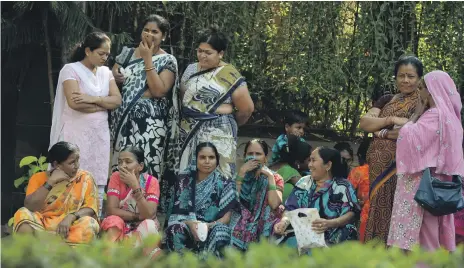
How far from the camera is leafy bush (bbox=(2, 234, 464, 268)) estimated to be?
3047 mm

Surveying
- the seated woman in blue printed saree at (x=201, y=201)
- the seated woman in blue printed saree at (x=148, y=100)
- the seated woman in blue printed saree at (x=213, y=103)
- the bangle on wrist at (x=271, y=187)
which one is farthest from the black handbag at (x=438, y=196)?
the seated woman in blue printed saree at (x=148, y=100)

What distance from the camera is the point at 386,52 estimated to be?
909 cm

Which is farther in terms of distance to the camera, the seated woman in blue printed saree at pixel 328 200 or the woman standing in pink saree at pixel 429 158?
the seated woman in blue printed saree at pixel 328 200

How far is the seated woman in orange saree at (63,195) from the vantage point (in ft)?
22.1

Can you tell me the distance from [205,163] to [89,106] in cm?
104

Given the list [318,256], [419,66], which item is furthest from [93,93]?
[318,256]

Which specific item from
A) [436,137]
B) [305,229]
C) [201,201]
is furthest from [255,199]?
[436,137]

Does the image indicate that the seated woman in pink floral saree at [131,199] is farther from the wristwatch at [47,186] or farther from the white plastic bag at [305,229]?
the white plastic bag at [305,229]

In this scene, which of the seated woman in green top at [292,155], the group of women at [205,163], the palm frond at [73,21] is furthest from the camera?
the palm frond at [73,21]

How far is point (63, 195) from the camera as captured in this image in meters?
6.86

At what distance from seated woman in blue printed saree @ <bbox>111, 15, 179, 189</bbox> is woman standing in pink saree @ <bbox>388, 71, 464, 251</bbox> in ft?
6.68

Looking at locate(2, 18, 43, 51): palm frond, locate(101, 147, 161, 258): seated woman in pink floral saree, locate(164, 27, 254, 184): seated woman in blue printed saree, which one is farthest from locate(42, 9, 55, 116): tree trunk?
locate(101, 147, 161, 258): seated woman in pink floral saree

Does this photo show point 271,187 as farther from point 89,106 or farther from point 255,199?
point 89,106

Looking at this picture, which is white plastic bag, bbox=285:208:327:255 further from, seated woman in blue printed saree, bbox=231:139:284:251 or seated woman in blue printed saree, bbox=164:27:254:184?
seated woman in blue printed saree, bbox=164:27:254:184
